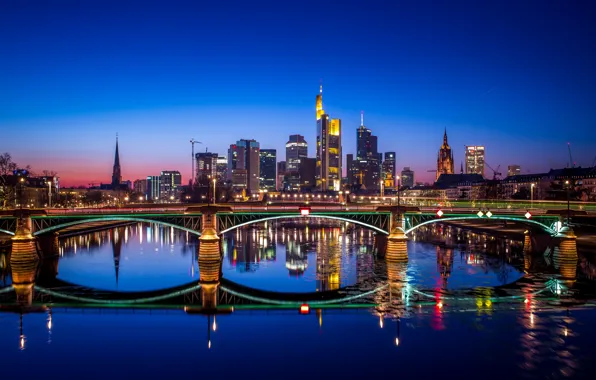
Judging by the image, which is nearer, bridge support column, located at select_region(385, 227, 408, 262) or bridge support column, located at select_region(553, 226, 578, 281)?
bridge support column, located at select_region(553, 226, 578, 281)

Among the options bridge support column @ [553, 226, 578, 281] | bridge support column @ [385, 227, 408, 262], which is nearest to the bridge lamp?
bridge support column @ [385, 227, 408, 262]

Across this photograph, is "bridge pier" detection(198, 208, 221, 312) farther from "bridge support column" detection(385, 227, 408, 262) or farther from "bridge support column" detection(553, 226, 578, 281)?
"bridge support column" detection(553, 226, 578, 281)

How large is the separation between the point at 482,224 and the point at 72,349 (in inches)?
4852

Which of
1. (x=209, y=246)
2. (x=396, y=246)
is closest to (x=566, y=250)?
(x=396, y=246)

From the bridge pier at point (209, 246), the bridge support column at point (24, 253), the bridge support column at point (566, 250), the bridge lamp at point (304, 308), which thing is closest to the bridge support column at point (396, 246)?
the bridge support column at point (566, 250)

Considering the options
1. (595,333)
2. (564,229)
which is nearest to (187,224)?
(595,333)

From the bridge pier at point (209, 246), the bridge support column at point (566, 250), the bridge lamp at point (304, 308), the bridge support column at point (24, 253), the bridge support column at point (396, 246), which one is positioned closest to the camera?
the bridge lamp at point (304, 308)

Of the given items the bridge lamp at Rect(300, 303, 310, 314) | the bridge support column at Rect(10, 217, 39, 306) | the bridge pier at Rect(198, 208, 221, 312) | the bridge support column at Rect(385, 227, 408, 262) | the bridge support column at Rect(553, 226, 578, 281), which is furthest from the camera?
the bridge support column at Rect(385, 227, 408, 262)

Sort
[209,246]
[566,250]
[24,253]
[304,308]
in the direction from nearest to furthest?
1. [304,308]
2. [24,253]
3. [209,246]
4. [566,250]

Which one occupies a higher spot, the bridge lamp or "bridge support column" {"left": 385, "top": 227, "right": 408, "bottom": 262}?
"bridge support column" {"left": 385, "top": 227, "right": 408, "bottom": 262}

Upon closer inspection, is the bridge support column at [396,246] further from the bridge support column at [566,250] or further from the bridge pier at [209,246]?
the bridge pier at [209,246]

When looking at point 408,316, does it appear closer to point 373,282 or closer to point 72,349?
point 373,282

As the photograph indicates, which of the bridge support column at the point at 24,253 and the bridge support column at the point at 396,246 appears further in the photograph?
the bridge support column at the point at 396,246

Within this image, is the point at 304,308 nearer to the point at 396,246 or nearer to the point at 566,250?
the point at 396,246
